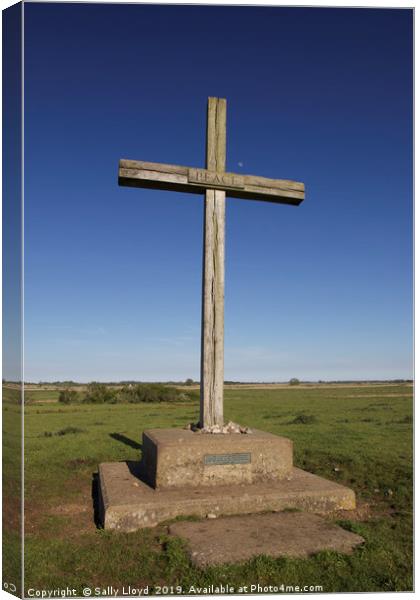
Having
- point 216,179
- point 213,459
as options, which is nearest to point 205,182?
point 216,179

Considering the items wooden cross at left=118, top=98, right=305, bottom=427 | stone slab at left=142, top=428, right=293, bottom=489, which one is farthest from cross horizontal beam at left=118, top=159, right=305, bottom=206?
stone slab at left=142, top=428, right=293, bottom=489

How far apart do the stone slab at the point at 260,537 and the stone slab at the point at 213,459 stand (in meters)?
0.87

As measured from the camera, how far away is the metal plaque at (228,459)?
6.27 meters

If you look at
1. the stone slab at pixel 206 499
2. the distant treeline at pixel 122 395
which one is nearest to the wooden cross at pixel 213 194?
the stone slab at pixel 206 499

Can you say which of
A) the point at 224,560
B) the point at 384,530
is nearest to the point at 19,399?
the point at 224,560

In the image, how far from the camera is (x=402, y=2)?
405cm

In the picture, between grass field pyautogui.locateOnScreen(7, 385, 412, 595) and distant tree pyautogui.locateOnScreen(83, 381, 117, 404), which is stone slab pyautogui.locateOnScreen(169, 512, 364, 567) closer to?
grass field pyautogui.locateOnScreen(7, 385, 412, 595)

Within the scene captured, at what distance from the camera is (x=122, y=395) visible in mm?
30094

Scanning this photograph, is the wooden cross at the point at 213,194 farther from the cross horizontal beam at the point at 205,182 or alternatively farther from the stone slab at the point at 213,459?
the stone slab at the point at 213,459

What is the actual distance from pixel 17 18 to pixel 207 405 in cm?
550

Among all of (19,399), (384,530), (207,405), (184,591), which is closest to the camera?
(19,399)

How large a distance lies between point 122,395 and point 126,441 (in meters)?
19.1

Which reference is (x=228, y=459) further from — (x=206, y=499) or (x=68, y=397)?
(x=68, y=397)

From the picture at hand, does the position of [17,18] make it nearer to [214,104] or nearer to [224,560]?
[214,104]
